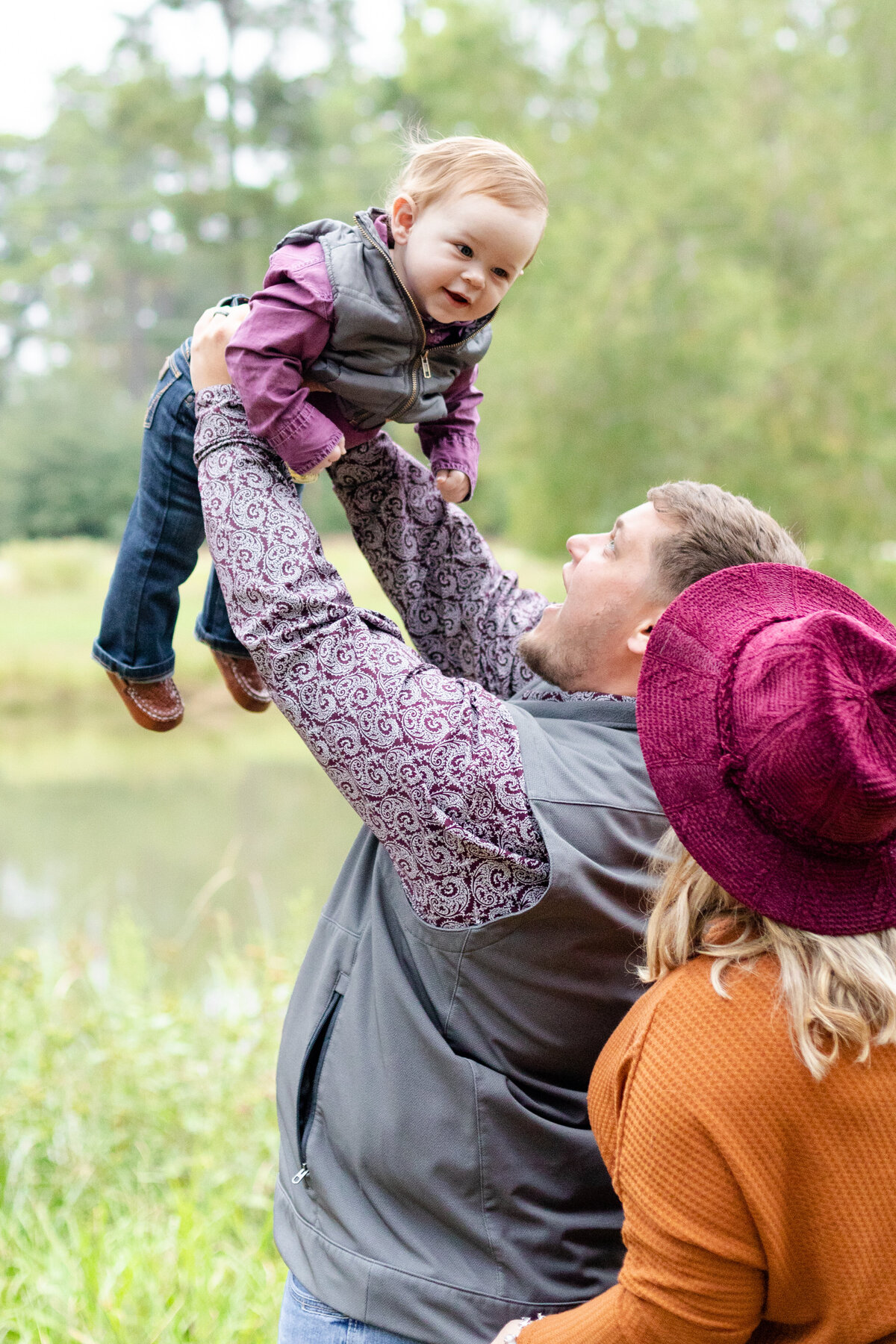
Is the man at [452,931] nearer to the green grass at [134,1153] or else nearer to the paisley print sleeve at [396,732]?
the paisley print sleeve at [396,732]

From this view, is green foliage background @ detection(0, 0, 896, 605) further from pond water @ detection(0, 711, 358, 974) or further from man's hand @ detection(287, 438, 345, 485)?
man's hand @ detection(287, 438, 345, 485)

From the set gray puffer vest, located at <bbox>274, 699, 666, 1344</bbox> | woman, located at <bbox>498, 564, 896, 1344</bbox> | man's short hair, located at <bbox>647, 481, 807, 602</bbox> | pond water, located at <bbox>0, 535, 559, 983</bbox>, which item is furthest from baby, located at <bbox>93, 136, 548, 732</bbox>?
pond water, located at <bbox>0, 535, 559, 983</bbox>

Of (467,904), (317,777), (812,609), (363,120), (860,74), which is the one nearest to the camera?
(812,609)

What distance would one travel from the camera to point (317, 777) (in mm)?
10305

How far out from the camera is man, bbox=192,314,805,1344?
1.15 meters

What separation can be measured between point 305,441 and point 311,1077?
74 centimetres

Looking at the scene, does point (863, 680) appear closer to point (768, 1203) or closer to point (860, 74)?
point (768, 1203)

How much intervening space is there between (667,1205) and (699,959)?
201 mm

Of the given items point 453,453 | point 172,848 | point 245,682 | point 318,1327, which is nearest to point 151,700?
point 245,682

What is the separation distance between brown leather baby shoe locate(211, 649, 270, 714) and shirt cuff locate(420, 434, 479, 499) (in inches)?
17.2

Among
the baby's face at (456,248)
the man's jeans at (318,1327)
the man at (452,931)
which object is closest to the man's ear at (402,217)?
the baby's face at (456,248)

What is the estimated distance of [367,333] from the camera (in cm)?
156

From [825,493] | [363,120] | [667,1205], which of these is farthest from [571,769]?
[363,120]

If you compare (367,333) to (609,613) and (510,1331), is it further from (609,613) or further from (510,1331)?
(510,1331)
